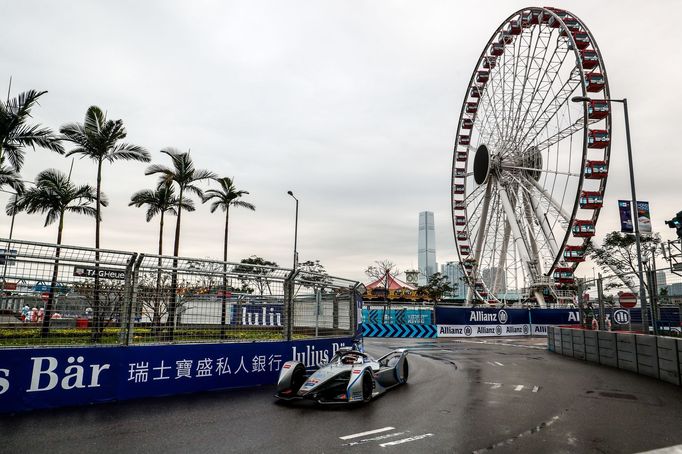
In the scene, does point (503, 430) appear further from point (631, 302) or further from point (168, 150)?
point (168, 150)

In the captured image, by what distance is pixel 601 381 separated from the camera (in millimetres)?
12188

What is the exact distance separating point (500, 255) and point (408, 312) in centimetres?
1277

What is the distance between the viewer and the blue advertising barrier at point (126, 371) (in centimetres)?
804

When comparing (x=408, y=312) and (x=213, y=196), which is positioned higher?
(x=213, y=196)

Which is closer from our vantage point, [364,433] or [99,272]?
[364,433]

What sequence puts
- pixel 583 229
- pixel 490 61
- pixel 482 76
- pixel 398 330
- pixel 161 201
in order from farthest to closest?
pixel 482 76, pixel 490 61, pixel 583 229, pixel 398 330, pixel 161 201

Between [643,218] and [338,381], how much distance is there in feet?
44.2

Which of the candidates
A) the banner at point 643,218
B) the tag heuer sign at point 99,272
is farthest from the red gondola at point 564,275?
the tag heuer sign at point 99,272

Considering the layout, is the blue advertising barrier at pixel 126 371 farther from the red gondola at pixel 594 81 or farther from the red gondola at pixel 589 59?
the red gondola at pixel 589 59

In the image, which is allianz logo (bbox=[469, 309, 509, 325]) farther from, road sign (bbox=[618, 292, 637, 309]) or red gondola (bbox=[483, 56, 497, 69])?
red gondola (bbox=[483, 56, 497, 69])

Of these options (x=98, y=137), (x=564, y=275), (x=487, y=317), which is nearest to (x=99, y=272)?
(x=98, y=137)

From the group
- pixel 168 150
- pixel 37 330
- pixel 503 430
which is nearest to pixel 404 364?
pixel 503 430

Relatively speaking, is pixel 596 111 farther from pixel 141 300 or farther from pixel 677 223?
pixel 141 300

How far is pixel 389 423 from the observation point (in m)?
7.43
